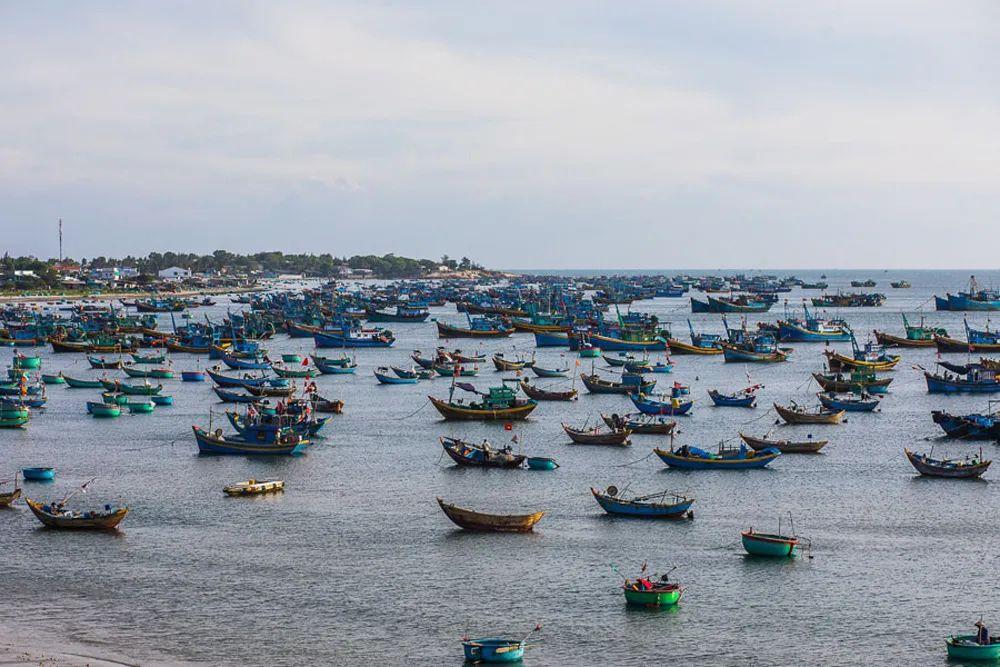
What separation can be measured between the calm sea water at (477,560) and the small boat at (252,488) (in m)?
0.63

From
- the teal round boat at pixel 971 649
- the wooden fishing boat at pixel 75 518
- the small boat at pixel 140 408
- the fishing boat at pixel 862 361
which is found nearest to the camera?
the teal round boat at pixel 971 649

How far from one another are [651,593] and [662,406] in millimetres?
40111

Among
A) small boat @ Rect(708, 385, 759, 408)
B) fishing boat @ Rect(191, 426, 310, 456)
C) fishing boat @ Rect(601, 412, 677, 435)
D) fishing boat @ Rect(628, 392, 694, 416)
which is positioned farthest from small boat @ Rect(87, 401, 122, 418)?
small boat @ Rect(708, 385, 759, 408)

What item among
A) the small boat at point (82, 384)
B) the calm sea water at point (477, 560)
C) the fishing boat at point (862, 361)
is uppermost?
the fishing boat at point (862, 361)

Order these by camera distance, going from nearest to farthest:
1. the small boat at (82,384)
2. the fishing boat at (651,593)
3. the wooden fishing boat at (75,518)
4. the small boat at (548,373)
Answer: the fishing boat at (651,593), the wooden fishing boat at (75,518), the small boat at (82,384), the small boat at (548,373)

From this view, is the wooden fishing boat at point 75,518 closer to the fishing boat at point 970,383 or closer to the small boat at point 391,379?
the small boat at point 391,379

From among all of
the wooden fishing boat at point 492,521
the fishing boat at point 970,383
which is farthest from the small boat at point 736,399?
the wooden fishing boat at point 492,521

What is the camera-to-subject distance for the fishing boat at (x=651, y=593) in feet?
124

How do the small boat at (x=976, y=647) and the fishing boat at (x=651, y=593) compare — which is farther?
the fishing boat at (x=651, y=593)

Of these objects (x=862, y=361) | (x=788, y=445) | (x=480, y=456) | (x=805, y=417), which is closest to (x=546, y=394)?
(x=805, y=417)

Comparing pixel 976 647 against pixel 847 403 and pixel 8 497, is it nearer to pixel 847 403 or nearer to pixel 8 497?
pixel 8 497

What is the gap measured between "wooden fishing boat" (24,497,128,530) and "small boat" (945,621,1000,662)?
94.0ft

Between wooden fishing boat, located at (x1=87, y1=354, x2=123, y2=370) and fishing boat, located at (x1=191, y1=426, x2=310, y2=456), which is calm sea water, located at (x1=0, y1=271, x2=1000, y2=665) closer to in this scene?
fishing boat, located at (x1=191, y1=426, x2=310, y2=456)

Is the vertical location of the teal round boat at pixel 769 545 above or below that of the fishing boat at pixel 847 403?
below
